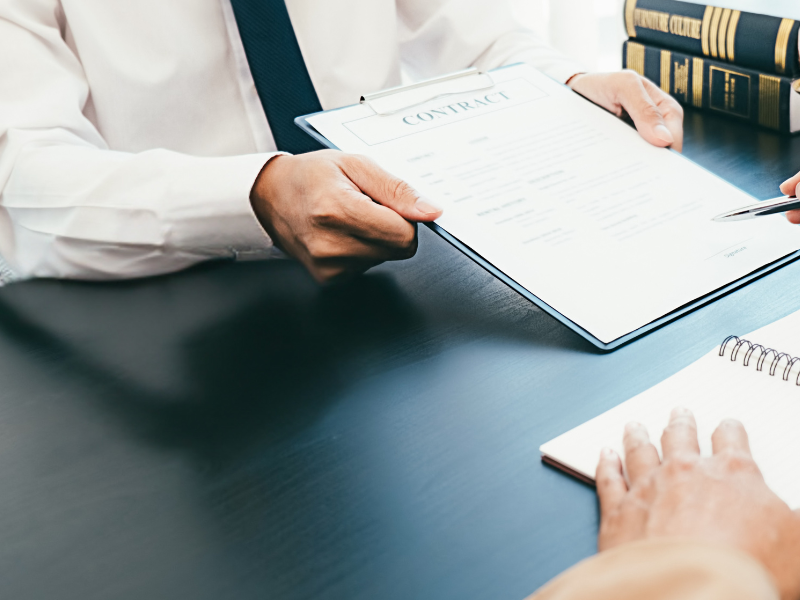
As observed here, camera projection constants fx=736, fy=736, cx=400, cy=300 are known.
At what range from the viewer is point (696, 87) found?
1185 mm

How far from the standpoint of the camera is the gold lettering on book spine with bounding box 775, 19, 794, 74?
1009mm

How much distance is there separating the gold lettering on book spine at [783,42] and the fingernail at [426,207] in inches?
24.9

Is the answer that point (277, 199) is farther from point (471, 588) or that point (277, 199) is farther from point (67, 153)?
point (471, 588)

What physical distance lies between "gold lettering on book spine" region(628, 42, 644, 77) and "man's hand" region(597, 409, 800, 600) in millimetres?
924

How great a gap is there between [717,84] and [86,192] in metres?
0.93

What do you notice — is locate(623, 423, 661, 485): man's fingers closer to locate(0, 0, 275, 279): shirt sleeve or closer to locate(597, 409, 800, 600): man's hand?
locate(597, 409, 800, 600): man's hand

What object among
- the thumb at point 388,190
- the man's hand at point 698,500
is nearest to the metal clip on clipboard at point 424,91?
the thumb at point 388,190

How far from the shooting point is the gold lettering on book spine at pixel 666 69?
1.21 m

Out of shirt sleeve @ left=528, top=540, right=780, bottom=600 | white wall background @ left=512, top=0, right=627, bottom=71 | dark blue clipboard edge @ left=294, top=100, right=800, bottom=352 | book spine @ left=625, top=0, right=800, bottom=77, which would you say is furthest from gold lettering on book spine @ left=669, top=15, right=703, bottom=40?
shirt sleeve @ left=528, top=540, right=780, bottom=600

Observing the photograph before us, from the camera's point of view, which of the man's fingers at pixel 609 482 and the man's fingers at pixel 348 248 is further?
the man's fingers at pixel 348 248

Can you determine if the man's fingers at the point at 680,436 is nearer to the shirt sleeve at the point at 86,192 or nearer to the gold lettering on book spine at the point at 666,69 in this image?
the shirt sleeve at the point at 86,192

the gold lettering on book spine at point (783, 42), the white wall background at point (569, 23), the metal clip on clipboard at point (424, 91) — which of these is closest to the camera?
the metal clip on clipboard at point (424, 91)

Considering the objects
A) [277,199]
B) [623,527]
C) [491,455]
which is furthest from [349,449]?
[277,199]

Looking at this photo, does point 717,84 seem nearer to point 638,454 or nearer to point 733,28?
point 733,28
